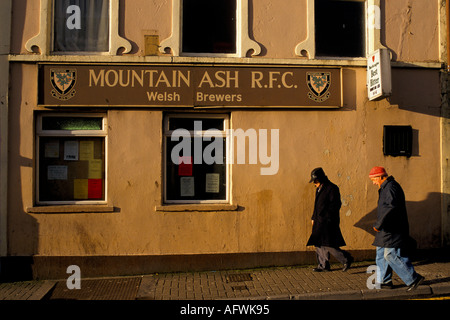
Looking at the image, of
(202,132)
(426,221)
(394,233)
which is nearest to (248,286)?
(394,233)

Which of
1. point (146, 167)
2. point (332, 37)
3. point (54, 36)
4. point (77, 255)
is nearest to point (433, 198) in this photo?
point (332, 37)

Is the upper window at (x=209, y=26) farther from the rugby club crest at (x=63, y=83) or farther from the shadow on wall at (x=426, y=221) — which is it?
the shadow on wall at (x=426, y=221)

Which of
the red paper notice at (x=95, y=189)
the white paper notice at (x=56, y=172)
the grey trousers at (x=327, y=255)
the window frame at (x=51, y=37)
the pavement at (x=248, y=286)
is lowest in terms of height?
the pavement at (x=248, y=286)

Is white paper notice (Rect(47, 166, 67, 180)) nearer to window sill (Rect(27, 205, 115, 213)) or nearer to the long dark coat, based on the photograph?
window sill (Rect(27, 205, 115, 213))

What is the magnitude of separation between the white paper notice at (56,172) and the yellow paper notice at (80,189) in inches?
9.8

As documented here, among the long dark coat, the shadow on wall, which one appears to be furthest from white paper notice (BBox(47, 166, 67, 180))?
the shadow on wall

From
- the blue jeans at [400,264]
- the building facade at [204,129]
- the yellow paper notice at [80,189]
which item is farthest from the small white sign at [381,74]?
the yellow paper notice at [80,189]

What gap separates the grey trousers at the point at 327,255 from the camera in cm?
775

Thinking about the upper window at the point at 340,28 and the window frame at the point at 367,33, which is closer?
the window frame at the point at 367,33

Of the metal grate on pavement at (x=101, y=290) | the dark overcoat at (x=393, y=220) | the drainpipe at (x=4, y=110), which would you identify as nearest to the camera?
the dark overcoat at (x=393, y=220)

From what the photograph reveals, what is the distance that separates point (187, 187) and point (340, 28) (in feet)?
15.1

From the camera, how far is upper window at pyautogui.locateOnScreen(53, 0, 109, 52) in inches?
341

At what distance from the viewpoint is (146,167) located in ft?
27.6

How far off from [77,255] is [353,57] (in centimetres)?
676
